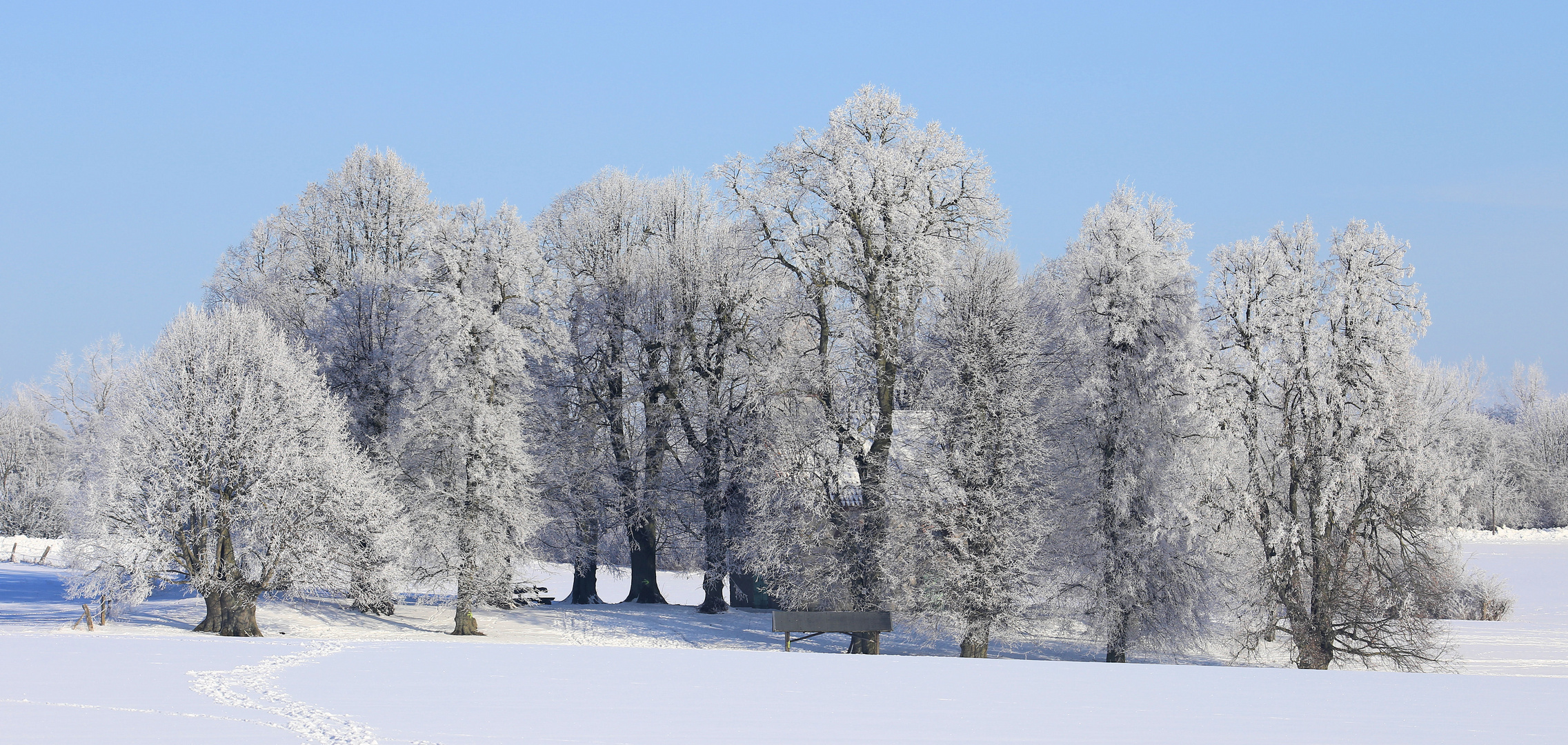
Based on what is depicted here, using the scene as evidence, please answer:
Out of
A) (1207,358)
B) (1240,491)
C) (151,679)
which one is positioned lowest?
(151,679)

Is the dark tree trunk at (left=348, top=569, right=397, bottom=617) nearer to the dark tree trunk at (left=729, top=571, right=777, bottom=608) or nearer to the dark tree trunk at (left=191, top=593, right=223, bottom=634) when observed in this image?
the dark tree trunk at (left=191, top=593, right=223, bottom=634)

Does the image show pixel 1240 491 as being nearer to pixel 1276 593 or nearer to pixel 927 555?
pixel 1276 593

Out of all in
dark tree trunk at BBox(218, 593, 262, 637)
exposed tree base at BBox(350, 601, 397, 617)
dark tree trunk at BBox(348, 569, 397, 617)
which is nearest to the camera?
dark tree trunk at BBox(218, 593, 262, 637)

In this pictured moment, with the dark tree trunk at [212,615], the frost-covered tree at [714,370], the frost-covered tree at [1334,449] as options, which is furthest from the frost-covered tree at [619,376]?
the frost-covered tree at [1334,449]

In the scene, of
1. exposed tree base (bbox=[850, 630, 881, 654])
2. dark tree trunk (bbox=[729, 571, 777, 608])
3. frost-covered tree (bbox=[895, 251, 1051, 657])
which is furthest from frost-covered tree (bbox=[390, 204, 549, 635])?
frost-covered tree (bbox=[895, 251, 1051, 657])

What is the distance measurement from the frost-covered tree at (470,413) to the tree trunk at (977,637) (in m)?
13.9

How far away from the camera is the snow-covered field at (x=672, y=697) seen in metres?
11.8

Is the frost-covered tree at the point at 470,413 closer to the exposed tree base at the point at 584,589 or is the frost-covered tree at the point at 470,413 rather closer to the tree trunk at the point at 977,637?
the exposed tree base at the point at 584,589

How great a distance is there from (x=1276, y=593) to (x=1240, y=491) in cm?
248

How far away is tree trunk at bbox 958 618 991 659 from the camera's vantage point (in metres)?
28.7

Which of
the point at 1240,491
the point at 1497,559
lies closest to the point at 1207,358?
the point at 1240,491

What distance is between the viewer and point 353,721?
40.0 feet

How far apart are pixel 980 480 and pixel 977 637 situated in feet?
12.3

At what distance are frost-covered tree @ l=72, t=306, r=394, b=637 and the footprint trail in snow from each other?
34.3 feet
